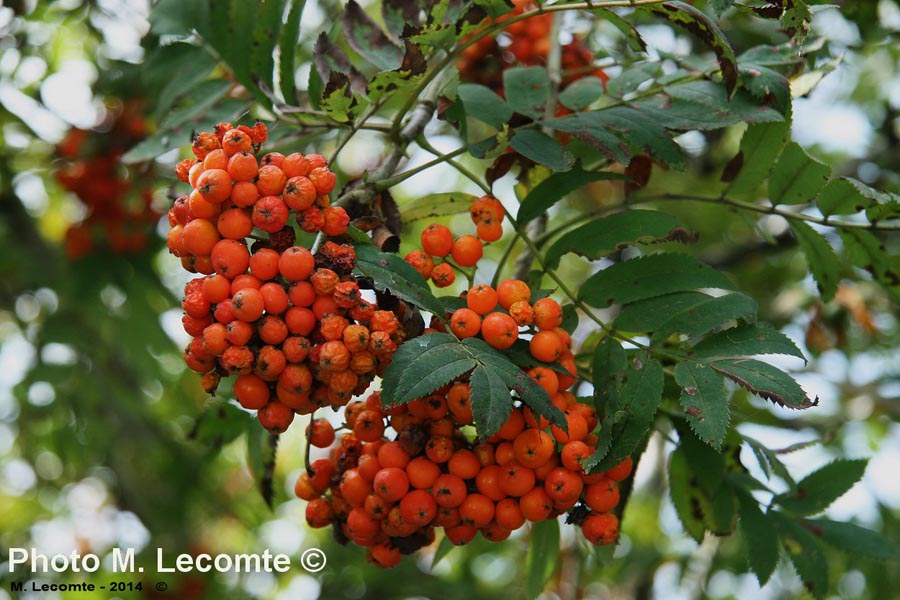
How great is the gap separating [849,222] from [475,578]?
2865 millimetres

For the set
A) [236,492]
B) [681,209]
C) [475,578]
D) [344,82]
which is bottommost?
[236,492]

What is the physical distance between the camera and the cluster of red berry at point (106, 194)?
3920 mm

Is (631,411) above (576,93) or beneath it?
beneath

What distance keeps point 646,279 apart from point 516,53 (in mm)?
1253

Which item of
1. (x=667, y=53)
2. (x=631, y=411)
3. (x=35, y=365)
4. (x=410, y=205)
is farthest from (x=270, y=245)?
(x=35, y=365)

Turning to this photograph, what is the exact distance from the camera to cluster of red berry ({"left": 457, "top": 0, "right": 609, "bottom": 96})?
2826 mm

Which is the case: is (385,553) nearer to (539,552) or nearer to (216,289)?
(539,552)

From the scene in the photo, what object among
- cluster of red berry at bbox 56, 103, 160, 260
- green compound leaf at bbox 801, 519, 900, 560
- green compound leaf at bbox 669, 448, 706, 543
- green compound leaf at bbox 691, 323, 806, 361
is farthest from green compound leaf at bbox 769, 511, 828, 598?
cluster of red berry at bbox 56, 103, 160, 260

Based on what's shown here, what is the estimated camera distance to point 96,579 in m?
3.94

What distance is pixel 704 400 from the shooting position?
166 cm

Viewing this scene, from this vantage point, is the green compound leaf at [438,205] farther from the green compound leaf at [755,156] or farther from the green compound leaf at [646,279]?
the green compound leaf at [755,156]

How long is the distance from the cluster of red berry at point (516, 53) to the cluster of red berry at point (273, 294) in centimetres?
132

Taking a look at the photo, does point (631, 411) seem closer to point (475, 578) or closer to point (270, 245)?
point (270, 245)

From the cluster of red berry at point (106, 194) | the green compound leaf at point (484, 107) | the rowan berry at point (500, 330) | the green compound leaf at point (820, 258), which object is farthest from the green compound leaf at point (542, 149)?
the cluster of red berry at point (106, 194)
